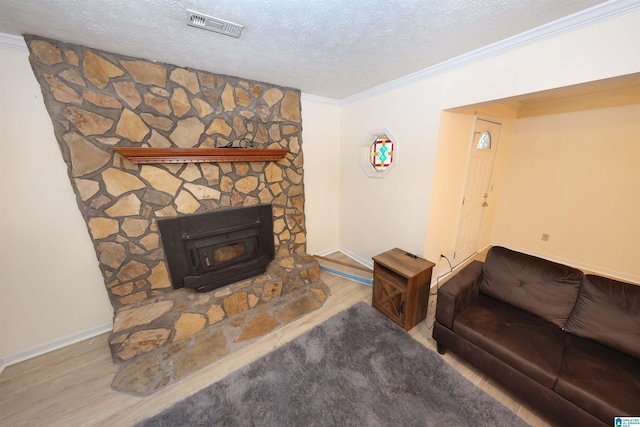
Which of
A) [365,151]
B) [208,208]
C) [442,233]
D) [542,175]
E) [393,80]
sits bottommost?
[442,233]

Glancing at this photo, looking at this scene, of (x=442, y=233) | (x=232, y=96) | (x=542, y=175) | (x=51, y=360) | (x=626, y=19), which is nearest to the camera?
(x=626, y=19)

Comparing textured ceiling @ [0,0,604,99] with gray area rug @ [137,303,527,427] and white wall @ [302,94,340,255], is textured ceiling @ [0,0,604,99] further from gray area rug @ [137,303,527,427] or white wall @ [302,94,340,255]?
gray area rug @ [137,303,527,427]

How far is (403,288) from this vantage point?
200 cm

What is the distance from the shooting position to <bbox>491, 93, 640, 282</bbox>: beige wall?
2.57 metres

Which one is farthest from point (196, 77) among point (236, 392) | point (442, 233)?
point (442, 233)

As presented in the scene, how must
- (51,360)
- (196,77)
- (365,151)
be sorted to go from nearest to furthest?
(51,360), (196,77), (365,151)

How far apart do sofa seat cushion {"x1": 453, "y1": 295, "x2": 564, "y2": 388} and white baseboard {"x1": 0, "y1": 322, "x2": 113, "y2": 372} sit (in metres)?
3.25

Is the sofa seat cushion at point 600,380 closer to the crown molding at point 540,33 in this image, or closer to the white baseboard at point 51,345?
the crown molding at point 540,33

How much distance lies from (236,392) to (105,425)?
0.81 m

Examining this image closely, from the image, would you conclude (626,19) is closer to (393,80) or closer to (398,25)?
(398,25)

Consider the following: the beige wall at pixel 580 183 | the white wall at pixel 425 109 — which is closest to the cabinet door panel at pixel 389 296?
the white wall at pixel 425 109

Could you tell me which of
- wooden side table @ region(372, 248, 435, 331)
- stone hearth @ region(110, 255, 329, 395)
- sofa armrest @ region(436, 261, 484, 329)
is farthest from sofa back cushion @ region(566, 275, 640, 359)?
stone hearth @ region(110, 255, 329, 395)

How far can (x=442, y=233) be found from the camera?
2578mm

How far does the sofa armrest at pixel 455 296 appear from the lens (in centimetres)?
162
